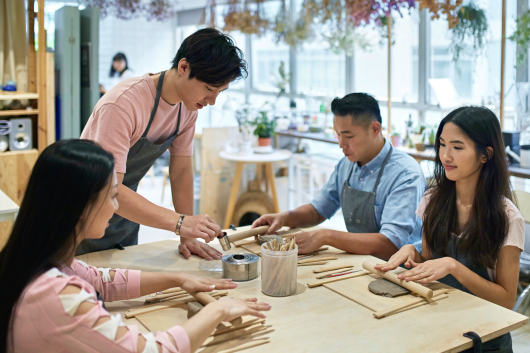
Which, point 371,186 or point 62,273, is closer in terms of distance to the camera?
point 62,273

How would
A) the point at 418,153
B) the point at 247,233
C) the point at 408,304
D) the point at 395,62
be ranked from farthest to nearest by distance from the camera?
the point at 395,62
the point at 418,153
the point at 247,233
the point at 408,304

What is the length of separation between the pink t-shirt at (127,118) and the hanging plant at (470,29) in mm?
2971

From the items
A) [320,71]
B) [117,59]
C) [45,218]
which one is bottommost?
[45,218]

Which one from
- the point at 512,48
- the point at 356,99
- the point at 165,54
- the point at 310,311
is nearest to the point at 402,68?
the point at 512,48

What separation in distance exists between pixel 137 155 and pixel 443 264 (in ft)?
3.93

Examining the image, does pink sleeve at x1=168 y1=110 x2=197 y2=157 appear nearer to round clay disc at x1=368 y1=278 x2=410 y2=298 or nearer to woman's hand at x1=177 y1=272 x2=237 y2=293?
woman's hand at x1=177 y1=272 x2=237 y2=293

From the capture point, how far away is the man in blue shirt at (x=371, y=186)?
85.0 inches

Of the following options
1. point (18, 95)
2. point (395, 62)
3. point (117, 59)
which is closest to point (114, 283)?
point (18, 95)

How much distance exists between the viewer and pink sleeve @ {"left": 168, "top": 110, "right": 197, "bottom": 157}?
7.30ft

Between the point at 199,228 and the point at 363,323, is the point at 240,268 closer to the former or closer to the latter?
the point at 199,228

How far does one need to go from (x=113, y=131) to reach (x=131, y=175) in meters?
0.41

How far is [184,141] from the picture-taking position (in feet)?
7.36

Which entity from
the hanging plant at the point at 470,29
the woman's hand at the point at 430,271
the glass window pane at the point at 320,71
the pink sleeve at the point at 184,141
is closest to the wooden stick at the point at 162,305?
the woman's hand at the point at 430,271

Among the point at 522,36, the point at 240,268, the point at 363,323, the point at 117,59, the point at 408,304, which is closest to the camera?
the point at 363,323
